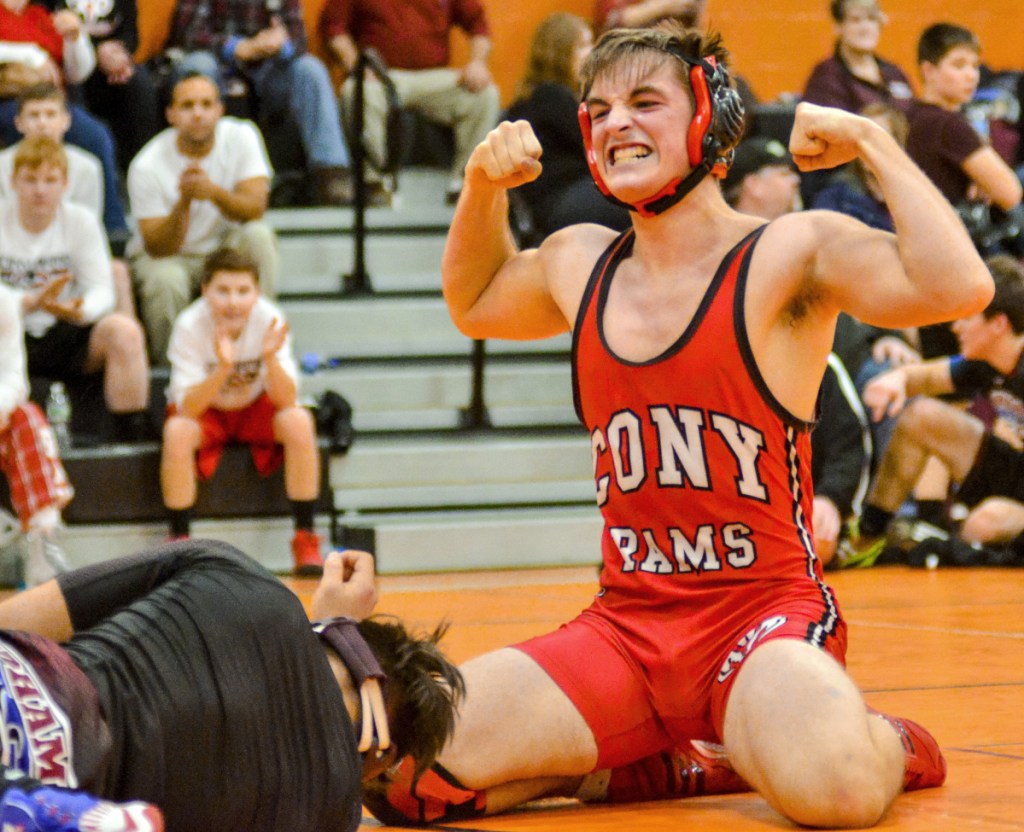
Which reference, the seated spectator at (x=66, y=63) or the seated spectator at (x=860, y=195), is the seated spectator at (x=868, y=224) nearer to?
the seated spectator at (x=860, y=195)

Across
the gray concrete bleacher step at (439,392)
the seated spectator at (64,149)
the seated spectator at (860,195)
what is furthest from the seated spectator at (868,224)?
the seated spectator at (64,149)

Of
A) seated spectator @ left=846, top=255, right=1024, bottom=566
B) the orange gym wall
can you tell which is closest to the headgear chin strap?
seated spectator @ left=846, top=255, right=1024, bottom=566

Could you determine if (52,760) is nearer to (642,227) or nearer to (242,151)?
(642,227)

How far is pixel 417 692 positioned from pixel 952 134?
656cm

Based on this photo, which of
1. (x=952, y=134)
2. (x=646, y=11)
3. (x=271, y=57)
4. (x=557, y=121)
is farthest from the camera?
(x=646, y=11)

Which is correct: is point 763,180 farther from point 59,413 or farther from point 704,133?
point 704,133

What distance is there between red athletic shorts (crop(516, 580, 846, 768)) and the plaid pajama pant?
3.63 metres

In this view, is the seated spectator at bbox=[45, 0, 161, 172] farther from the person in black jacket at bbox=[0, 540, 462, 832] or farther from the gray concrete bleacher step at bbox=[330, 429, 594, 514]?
the person in black jacket at bbox=[0, 540, 462, 832]

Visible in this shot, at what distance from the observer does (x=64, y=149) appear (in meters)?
7.35

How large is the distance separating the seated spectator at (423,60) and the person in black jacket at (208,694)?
6.45 m

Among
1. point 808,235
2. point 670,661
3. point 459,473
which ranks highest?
point 808,235

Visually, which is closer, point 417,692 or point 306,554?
point 417,692

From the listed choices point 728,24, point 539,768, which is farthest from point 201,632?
point 728,24

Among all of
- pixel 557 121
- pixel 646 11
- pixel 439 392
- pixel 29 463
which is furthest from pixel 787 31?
pixel 29 463
